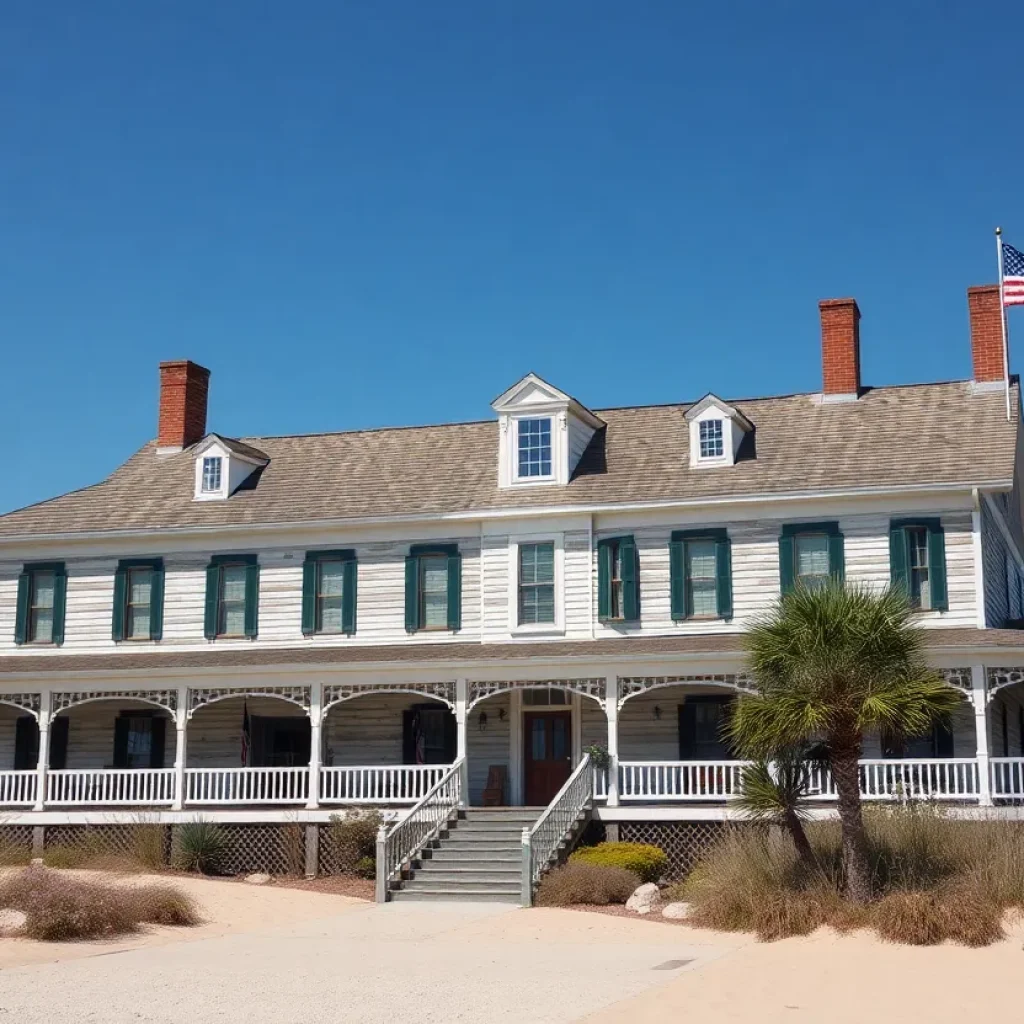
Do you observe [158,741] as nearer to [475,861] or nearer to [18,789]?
[18,789]

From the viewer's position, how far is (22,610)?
3048cm

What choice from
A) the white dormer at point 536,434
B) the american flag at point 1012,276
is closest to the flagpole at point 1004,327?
the american flag at point 1012,276

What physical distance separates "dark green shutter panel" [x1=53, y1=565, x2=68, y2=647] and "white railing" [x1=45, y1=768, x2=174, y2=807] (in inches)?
129

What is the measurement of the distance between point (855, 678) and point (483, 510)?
11.6 meters

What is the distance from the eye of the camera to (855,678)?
1775cm

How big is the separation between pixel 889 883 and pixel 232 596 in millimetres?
15813

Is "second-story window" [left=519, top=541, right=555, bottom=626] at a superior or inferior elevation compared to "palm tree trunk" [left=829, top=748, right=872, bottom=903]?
superior

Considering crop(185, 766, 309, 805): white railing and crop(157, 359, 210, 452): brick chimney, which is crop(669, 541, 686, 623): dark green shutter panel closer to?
crop(185, 766, 309, 805): white railing

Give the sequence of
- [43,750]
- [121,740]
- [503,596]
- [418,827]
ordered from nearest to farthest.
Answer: [418,827] → [43,750] → [503,596] → [121,740]

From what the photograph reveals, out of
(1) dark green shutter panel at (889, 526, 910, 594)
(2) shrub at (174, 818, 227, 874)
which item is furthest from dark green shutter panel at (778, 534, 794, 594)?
(2) shrub at (174, 818, 227, 874)

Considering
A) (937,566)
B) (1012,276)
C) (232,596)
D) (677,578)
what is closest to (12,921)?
(232,596)

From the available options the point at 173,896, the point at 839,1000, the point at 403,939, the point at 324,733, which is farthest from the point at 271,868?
the point at 839,1000

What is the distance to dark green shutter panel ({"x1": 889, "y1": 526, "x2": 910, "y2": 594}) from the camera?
25.7 metres

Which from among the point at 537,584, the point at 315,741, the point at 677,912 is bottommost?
the point at 677,912
